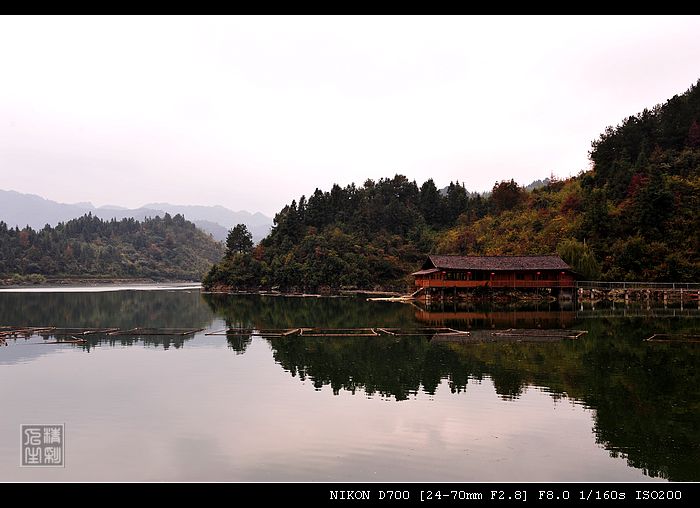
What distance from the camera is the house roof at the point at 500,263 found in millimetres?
58750

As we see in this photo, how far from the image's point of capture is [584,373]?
2144 centimetres

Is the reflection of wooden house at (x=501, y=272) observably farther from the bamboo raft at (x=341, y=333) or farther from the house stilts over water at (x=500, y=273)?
the bamboo raft at (x=341, y=333)

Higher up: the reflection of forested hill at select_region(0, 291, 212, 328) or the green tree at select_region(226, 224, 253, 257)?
the green tree at select_region(226, 224, 253, 257)

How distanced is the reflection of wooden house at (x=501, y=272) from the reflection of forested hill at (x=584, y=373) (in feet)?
75.9

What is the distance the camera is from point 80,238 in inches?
6929

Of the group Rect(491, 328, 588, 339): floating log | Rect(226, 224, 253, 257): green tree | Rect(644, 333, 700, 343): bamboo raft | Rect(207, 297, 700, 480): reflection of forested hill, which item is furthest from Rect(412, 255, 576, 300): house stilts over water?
Rect(226, 224, 253, 257): green tree

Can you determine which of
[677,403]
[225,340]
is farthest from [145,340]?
[677,403]

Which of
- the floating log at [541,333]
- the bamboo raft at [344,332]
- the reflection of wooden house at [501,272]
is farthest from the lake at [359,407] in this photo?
the reflection of wooden house at [501,272]

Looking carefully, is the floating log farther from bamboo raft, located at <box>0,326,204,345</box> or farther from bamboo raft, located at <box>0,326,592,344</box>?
bamboo raft, located at <box>0,326,204,345</box>

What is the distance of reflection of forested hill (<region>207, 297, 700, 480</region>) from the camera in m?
13.6

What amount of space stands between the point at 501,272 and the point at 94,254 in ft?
450

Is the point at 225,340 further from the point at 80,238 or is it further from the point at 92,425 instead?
the point at 80,238

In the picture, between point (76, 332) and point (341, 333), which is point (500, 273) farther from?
point (76, 332)

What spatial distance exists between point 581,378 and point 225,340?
67.5 feet
